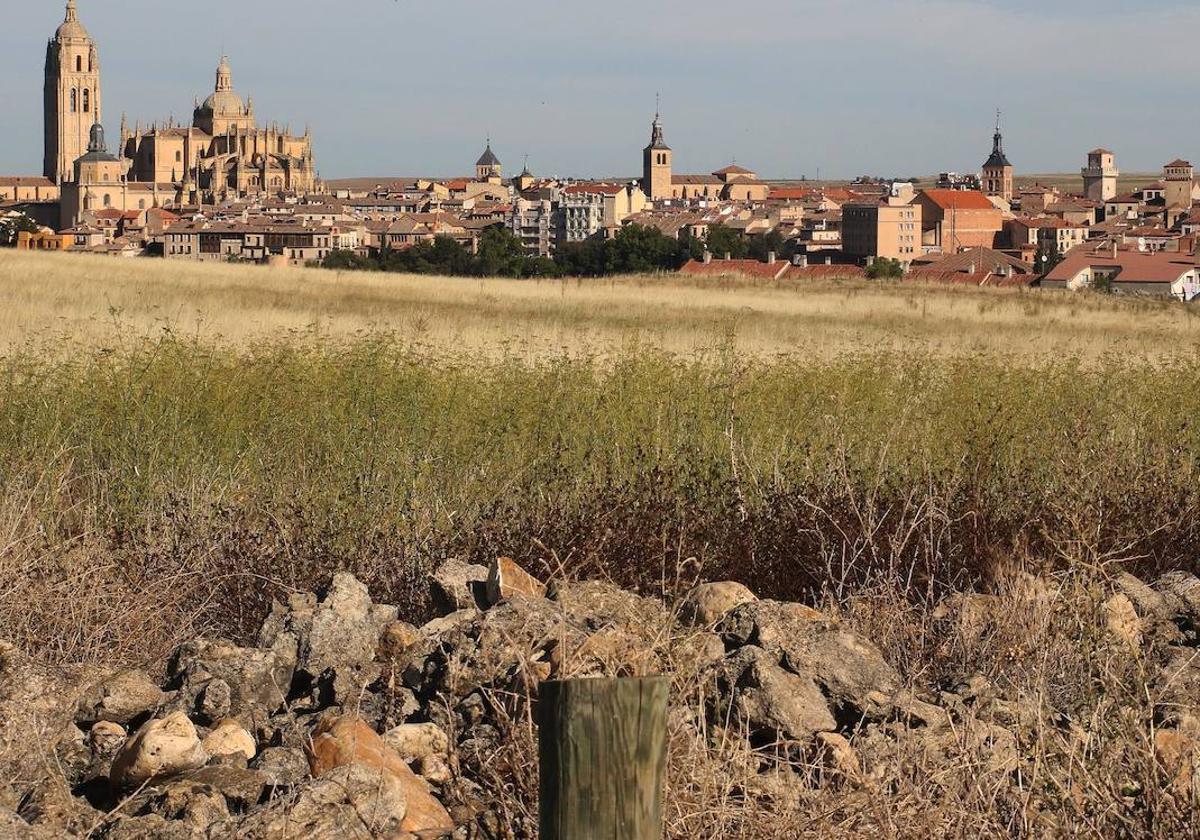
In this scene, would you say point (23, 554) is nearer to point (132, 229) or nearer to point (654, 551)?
point (654, 551)

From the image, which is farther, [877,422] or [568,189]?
[568,189]

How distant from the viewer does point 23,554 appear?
6.77 metres

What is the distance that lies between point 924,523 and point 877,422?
2.79 m

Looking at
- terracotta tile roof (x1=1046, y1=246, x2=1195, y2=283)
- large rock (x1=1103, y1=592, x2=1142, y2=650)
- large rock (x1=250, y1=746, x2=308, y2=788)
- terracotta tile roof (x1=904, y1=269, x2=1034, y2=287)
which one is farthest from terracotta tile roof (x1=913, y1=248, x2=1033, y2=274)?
large rock (x1=250, y1=746, x2=308, y2=788)

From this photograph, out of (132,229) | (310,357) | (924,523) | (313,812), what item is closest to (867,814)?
(313,812)

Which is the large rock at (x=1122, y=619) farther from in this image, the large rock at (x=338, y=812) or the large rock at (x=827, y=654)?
the large rock at (x=338, y=812)

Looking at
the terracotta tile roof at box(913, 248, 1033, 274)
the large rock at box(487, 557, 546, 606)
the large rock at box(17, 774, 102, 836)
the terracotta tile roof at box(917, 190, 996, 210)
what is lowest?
the large rock at box(17, 774, 102, 836)

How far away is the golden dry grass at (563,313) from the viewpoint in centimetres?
1825

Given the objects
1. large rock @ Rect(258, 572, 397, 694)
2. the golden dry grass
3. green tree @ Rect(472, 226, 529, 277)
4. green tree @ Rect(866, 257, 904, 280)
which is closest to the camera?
large rock @ Rect(258, 572, 397, 694)

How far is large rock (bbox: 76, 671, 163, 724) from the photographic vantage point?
213 inches

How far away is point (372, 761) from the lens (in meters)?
4.91

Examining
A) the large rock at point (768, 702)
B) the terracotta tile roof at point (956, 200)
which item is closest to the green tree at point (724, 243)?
the terracotta tile roof at point (956, 200)

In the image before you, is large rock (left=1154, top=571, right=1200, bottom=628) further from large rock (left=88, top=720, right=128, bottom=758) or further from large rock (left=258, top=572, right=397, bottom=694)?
large rock (left=88, top=720, right=128, bottom=758)

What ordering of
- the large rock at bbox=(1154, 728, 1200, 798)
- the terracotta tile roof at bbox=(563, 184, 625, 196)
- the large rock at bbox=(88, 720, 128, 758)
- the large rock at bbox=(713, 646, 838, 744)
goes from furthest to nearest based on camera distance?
the terracotta tile roof at bbox=(563, 184, 625, 196) → the large rock at bbox=(713, 646, 838, 744) → the large rock at bbox=(88, 720, 128, 758) → the large rock at bbox=(1154, 728, 1200, 798)
